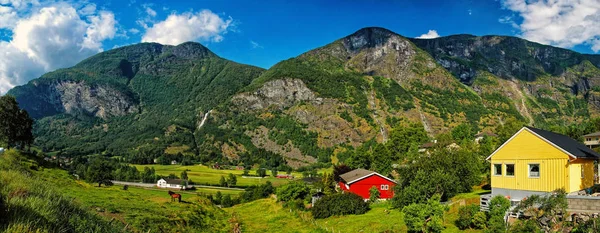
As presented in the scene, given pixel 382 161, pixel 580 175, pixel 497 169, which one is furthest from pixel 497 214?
pixel 382 161

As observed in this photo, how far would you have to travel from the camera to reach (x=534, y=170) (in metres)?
22.5

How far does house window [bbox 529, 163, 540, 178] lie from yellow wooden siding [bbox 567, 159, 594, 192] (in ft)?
5.57

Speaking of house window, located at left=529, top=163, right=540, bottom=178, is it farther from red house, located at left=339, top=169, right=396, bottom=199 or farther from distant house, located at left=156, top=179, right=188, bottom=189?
distant house, located at left=156, top=179, right=188, bottom=189

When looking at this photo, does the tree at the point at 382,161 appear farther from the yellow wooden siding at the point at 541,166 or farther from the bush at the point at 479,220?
the bush at the point at 479,220

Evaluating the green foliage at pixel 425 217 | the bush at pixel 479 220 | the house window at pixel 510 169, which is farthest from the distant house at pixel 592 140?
the green foliage at pixel 425 217

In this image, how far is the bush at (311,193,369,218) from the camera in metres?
37.3

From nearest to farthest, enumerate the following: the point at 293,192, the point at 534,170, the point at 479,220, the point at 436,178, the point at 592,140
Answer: the point at 479,220, the point at 534,170, the point at 436,178, the point at 293,192, the point at 592,140

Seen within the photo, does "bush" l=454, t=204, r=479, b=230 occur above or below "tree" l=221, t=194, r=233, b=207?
above

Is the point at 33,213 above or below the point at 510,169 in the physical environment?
below

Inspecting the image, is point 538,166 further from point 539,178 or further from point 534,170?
point 539,178

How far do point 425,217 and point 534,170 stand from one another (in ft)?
27.1

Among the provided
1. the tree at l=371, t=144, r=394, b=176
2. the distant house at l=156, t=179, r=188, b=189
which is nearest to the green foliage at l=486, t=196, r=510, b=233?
the tree at l=371, t=144, r=394, b=176

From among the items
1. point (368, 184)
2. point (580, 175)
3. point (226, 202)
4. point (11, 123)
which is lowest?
point (226, 202)

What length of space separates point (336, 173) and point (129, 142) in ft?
549
